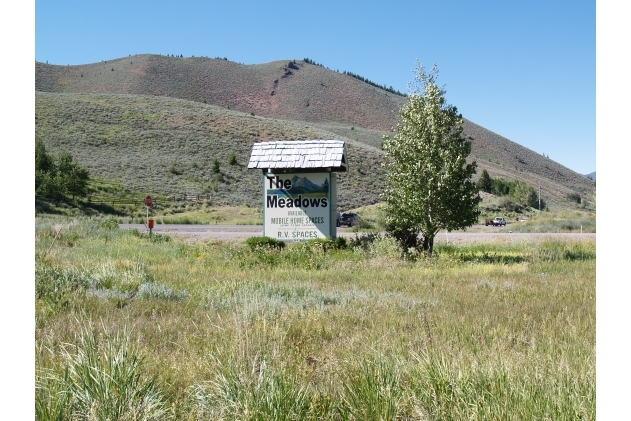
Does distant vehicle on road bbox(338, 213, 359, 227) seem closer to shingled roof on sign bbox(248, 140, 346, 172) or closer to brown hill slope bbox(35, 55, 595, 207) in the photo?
shingled roof on sign bbox(248, 140, 346, 172)

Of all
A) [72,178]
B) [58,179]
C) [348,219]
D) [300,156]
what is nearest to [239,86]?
[72,178]

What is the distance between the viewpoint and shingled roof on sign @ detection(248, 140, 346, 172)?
1894 centimetres

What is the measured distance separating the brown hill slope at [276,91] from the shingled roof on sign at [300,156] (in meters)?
82.1

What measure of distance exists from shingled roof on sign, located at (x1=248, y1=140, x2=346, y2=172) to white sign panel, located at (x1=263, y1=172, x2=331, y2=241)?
15.8 inches

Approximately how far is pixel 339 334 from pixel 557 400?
313 centimetres

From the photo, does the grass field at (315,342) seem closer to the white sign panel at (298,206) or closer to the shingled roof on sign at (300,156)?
the white sign panel at (298,206)

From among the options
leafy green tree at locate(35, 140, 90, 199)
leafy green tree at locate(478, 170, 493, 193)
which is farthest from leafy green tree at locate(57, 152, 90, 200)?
leafy green tree at locate(478, 170, 493, 193)

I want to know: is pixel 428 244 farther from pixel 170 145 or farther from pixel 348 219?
pixel 170 145

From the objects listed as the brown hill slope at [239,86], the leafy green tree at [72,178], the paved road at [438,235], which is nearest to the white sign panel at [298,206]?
the paved road at [438,235]

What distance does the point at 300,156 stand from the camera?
19156 millimetres

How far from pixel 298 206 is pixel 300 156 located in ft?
5.69

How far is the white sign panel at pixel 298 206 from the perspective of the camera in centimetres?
1889
